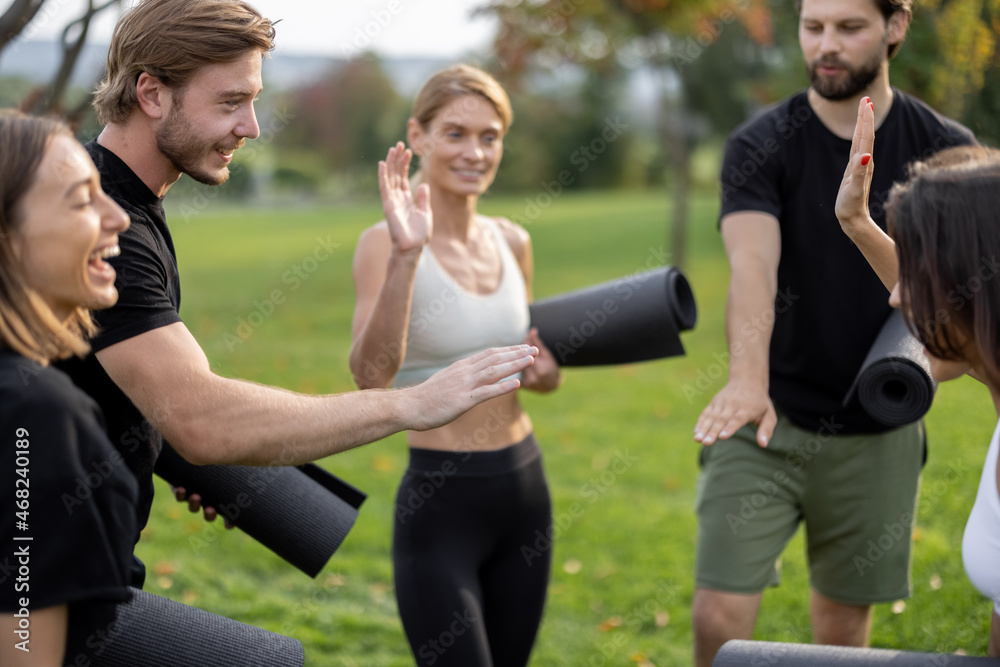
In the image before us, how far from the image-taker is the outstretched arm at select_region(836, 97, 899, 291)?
247cm

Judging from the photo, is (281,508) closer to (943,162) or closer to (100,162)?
(100,162)

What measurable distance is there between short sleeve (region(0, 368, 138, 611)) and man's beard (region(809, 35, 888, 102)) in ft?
8.07

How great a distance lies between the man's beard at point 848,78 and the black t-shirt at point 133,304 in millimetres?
2106

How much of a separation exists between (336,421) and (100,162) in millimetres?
830

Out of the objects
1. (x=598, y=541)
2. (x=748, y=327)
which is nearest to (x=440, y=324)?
(x=748, y=327)

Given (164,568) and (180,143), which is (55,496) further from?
(164,568)

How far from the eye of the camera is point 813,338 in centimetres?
323

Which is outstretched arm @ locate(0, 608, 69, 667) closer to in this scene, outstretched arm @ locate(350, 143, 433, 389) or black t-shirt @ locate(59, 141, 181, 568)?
black t-shirt @ locate(59, 141, 181, 568)

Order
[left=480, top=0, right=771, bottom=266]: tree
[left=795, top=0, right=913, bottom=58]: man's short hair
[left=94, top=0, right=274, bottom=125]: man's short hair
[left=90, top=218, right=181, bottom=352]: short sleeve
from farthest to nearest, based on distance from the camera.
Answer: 1. [left=480, top=0, right=771, bottom=266]: tree
2. [left=795, top=0, right=913, bottom=58]: man's short hair
3. [left=94, top=0, right=274, bottom=125]: man's short hair
4. [left=90, top=218, right=181, bottom=352]: short sleeve

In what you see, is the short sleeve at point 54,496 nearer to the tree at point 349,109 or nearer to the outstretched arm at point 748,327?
the outstretched arm at point 748,327

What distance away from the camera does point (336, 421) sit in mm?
2133

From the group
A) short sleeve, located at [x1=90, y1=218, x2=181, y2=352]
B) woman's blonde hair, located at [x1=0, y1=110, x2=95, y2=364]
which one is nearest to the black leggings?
short sleeve, located at [x1=90, y1=218, x2=181, y2=352]

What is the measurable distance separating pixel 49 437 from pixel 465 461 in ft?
5.40

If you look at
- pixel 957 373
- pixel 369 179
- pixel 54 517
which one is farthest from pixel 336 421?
pixel 369 179
